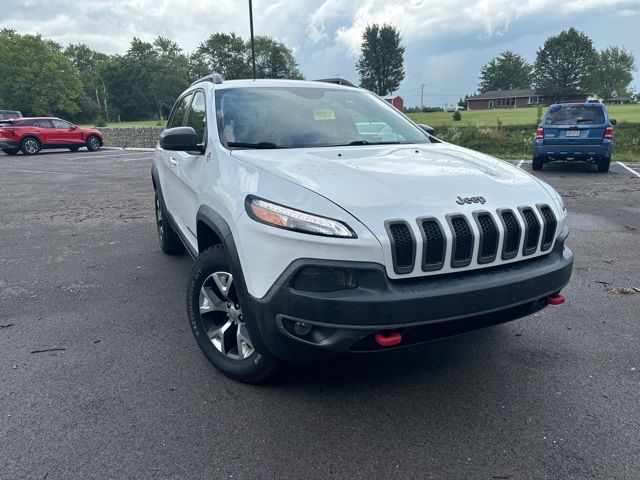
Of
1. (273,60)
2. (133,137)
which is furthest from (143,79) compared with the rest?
(133,137)

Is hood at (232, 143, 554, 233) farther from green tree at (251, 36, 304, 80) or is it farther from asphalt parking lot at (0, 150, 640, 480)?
green tree at (251, 36, 304, 80)

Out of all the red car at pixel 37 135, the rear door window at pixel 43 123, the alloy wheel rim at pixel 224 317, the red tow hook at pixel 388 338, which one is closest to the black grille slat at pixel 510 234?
the red tow hook at pixel 388 338

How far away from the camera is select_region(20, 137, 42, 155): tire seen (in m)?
21.9

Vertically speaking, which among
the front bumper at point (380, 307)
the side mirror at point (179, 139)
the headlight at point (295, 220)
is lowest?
the front bumper at point (380, 307)

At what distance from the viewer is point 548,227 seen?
260cm

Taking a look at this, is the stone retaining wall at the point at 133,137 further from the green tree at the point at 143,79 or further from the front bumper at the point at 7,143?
the green tree at the point at 143,79

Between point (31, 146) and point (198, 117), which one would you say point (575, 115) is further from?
point (31, 146)

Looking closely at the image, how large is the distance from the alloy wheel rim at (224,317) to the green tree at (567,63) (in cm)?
9977

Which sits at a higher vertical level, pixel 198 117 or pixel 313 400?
pixel 198 117

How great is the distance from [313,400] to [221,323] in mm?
714

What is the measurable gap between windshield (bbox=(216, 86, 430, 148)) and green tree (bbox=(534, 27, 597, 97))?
98055 mm

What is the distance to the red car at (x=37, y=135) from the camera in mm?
21438

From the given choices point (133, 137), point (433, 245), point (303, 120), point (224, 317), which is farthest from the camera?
point (133, 137)

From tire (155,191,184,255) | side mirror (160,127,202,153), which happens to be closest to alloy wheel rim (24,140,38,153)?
tire (155,191,184,255)
